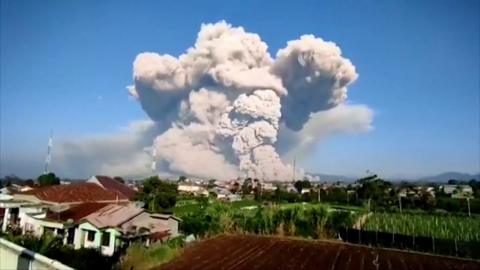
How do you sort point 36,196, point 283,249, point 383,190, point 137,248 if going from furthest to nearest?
point 383,190
point 36,196
point 283,249
point 137,248

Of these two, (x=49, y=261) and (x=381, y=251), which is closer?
(x=49, y=261)

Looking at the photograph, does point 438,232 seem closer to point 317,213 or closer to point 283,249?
point 317,213

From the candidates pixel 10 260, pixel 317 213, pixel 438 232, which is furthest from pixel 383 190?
pixel 10 260

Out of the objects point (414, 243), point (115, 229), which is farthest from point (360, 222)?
point (115, 229)

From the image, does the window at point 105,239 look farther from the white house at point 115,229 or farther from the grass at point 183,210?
the grass at point 183,210

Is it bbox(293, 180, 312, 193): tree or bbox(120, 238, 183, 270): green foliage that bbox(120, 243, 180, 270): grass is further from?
bbox(293, 180, 312, 193): tree

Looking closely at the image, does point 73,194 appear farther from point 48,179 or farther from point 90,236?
point 48,179
